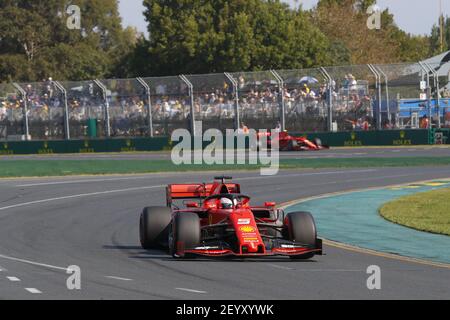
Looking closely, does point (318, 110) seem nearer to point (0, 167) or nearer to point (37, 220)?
point (0, 167)

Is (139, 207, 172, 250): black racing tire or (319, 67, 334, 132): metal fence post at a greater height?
(319, 67, 334, 132): metal fence post

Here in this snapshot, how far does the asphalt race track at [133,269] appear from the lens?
39.1ft

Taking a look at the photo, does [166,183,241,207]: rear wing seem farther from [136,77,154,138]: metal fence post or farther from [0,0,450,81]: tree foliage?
[0,0,450,81]: tree foliage

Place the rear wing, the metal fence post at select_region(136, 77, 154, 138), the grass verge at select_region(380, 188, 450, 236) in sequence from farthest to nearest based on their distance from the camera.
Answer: the metal fence post at select_region(136, 77, 154, 138) → the grass verge at select_region(380, 188, 450, 236) → the rear wing

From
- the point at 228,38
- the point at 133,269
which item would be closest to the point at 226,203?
the point at 133,269

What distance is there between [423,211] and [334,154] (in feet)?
68.3

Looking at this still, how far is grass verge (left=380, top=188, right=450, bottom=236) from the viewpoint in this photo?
63.3ft

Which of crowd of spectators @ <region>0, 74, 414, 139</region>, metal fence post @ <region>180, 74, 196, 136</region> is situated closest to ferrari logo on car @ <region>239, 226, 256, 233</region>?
crowd of spectators @ <region>0, 74, 414, 139</region>

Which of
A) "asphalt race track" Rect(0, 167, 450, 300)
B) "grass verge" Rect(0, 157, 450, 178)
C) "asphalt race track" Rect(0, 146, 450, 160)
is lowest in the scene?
"asphalt race track" Rect(0, 167, 450, 300)

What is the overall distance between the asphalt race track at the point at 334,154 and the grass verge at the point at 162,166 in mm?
1982

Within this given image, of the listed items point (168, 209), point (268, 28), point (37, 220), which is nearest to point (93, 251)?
point (168, 209)

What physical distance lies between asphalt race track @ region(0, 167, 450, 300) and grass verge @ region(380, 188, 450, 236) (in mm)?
3204

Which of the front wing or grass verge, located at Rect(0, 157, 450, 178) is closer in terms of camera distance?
the front wing

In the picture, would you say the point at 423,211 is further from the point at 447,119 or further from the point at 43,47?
the point at 43,47
